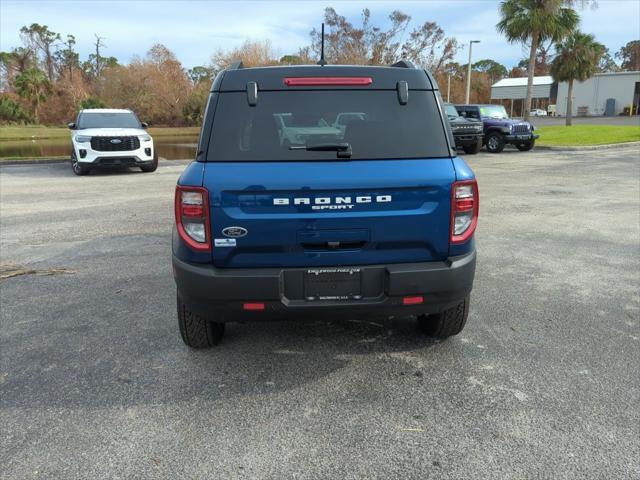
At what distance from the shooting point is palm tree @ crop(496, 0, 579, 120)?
31.3m

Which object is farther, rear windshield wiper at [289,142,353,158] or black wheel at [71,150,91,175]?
black wheel at [71,150,91,175]

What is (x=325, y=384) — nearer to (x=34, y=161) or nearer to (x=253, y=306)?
(x=253, y=306)

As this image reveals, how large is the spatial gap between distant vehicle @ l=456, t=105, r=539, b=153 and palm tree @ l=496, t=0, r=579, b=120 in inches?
492

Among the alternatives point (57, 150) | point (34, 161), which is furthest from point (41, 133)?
point (34, 161)

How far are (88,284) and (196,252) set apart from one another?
2723mm

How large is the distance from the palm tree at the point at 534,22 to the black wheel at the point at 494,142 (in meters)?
12.9

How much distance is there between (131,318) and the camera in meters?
4.28

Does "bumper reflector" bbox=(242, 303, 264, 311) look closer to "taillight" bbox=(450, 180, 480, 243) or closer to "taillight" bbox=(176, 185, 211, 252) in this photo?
"taillight" bbox=(176, 185, 211, 252)

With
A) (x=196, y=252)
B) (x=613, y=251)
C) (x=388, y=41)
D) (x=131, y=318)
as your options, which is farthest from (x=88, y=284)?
(x=388, y=41)

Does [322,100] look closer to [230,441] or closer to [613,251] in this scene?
[230,441]

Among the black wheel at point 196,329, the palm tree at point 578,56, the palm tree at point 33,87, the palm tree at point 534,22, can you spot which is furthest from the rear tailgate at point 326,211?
the palm tree at point 33,87

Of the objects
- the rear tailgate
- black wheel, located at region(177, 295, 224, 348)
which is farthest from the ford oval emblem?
black wheel, located at region(177, 295, 224, 348)

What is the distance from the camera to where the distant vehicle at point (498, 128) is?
66.1 ft

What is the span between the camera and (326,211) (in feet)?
9.59
